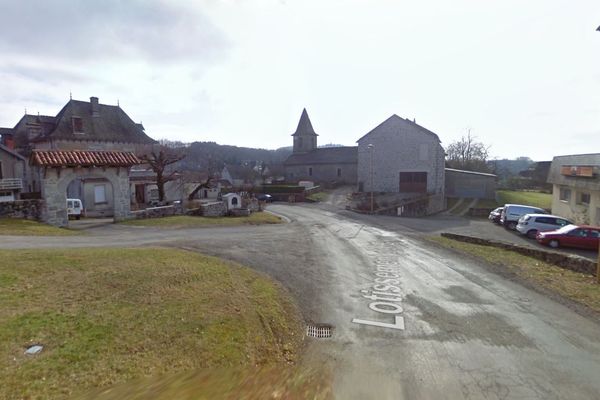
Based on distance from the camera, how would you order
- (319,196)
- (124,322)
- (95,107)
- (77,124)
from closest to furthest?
(124,322)
(77,124)
(95,107)
(319,196)

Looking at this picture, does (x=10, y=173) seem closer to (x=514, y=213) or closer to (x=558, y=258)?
(x=558, y=258)

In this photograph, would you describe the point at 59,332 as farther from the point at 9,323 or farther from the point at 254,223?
the point at 254,223

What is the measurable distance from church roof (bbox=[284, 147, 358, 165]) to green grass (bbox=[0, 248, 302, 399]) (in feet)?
179

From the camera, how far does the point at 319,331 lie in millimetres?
7590

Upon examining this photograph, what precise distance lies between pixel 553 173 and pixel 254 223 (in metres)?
27.3

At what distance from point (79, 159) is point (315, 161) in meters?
48.0

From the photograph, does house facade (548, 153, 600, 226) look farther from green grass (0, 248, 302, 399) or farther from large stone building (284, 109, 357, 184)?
large stone building (284, 109, 357, 184)

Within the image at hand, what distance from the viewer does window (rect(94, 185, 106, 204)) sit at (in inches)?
1346

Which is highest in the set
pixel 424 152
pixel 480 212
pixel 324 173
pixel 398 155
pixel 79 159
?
pixel 424 152

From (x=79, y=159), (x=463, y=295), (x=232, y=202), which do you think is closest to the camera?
(x=463, y=295)

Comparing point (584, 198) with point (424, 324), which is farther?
point (584, 198)

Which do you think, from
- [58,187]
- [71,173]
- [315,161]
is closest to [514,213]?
[71,173]

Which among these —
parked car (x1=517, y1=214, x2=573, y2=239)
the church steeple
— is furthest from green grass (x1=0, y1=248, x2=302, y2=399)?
the church steeple

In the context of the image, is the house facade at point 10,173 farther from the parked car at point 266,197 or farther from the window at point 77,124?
the parked car at point 266,197
